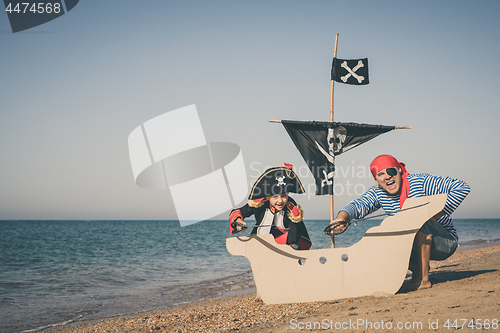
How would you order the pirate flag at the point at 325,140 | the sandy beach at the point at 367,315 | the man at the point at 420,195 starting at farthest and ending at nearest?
the pirate flag at the point at 325,140 < the man at the point at 420,195 < the sandy beach at the point at 367,315

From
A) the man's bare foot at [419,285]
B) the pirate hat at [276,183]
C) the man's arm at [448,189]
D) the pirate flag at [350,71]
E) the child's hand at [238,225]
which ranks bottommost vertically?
the man's bare foot at [419,285]

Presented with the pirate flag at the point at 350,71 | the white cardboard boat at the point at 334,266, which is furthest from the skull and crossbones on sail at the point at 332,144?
the white cardboard boat at the point at 334,266

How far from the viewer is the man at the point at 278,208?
389 centimetres

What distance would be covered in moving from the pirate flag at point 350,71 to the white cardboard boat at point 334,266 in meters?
2.02

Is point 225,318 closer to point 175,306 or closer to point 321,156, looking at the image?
point 321,156

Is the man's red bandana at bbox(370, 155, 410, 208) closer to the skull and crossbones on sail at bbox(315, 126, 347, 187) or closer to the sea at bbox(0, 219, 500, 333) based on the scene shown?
the skull and crossbones on sail at bbox(315, 126, 347, 187)

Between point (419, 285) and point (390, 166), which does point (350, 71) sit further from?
point (419, 285)

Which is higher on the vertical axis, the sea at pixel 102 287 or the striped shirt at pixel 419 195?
the striped shirt at pixel 419 195

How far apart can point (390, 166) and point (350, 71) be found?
161 cm

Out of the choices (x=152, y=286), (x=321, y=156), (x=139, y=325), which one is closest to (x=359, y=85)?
(x=321, y=156)

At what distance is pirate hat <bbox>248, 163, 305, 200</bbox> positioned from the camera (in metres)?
3.88

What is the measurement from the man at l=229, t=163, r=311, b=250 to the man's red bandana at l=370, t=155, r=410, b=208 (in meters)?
0.88

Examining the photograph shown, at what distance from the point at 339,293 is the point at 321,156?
174 centimetres

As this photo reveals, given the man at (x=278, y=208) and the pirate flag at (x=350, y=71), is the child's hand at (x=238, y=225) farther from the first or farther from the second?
the pirate flag at (x=350, y=71)
